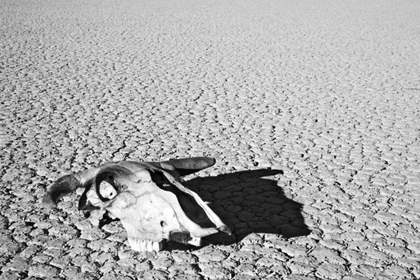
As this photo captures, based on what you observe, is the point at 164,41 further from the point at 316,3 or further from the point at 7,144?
the point at 316,3

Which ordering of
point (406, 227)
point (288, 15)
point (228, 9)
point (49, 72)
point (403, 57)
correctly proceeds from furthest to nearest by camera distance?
1. point (228, 9)
2. point (288, 15)
3. point (403, 57)
4. point (49, 72)
5. point (406, 227)

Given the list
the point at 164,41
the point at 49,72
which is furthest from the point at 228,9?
the point at 49,72

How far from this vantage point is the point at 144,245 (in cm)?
282

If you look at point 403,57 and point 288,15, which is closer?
point 403,57

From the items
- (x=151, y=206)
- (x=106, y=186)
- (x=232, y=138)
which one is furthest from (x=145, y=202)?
(x=232, y=138)

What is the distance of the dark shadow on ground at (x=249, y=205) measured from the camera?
10.1 ft

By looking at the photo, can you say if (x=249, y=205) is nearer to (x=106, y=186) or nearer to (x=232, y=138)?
(x=106, y=186)

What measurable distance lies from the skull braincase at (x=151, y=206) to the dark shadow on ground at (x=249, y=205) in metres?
0.22

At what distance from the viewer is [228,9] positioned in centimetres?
1313

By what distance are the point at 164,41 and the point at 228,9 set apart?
450 centimetres

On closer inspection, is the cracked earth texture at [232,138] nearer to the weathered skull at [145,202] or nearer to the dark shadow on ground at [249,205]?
the dark shadow on ground at [249,205]

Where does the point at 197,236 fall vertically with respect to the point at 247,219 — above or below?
above

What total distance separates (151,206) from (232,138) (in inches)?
79.0

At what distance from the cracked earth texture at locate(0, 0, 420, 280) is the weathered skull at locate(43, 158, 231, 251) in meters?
0.14
